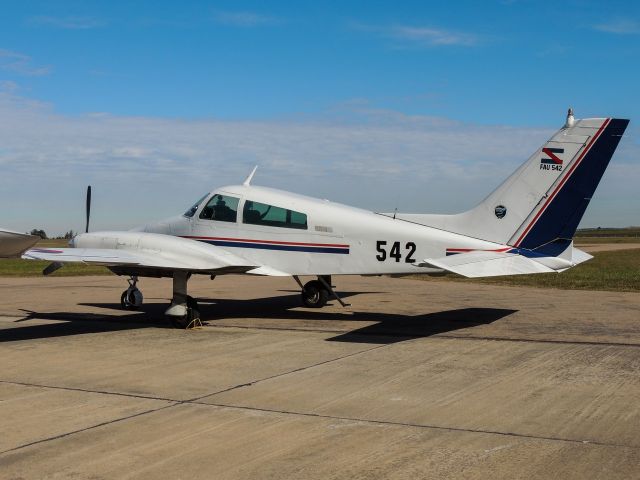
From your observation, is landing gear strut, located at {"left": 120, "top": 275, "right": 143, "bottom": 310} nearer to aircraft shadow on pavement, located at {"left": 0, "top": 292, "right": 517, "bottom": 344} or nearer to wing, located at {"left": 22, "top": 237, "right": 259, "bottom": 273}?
aircraft shadow on pavement, located at {"left": 0, "top": 292, "right": 517, "bottom": 344}

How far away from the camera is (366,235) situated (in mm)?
14641

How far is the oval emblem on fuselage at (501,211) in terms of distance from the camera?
14.1m

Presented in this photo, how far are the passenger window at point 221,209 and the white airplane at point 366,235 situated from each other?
0.02 metres

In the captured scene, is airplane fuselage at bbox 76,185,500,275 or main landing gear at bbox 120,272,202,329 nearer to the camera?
airplane fuselage at bbox 76,185,500,275

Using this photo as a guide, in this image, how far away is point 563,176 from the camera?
13797 mm

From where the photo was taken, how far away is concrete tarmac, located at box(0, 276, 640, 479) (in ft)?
19.6

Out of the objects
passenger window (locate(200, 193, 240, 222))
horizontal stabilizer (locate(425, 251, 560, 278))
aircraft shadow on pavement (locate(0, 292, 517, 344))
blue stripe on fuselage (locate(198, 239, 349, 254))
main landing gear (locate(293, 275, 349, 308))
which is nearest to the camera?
horizontal stabilizer (locate(425, 251, 560, 278))

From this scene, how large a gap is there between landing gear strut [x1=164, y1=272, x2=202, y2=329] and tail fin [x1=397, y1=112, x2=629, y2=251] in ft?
19.1

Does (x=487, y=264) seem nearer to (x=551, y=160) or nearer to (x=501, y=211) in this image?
(x=501, y=211)

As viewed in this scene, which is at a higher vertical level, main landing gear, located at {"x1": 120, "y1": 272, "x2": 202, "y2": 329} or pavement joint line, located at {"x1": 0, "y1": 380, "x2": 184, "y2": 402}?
main landing gear, located at {"x1": 120, "y1": 272, "x2": 202, "y2": 329}

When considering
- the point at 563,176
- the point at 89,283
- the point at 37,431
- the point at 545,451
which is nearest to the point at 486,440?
the point at 545,451

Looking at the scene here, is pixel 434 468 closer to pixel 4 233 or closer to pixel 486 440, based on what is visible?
pixel 486 440

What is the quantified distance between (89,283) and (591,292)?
732 inches

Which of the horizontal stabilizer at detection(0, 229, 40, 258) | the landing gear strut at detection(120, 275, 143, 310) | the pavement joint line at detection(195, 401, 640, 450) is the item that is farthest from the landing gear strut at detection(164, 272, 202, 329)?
the pavement joint line at detection(195, 401, 640, 450)
